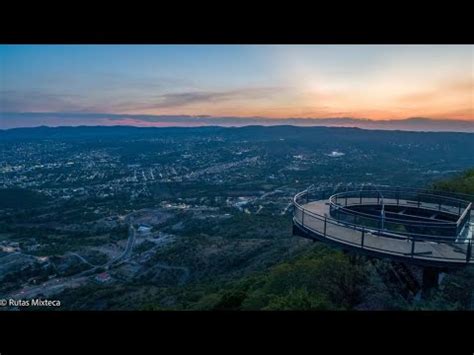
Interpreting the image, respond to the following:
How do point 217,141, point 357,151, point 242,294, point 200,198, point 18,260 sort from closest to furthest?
A: point 242,294 < point 18,260 < point 200,198 < point 357,151 < point 217,141
